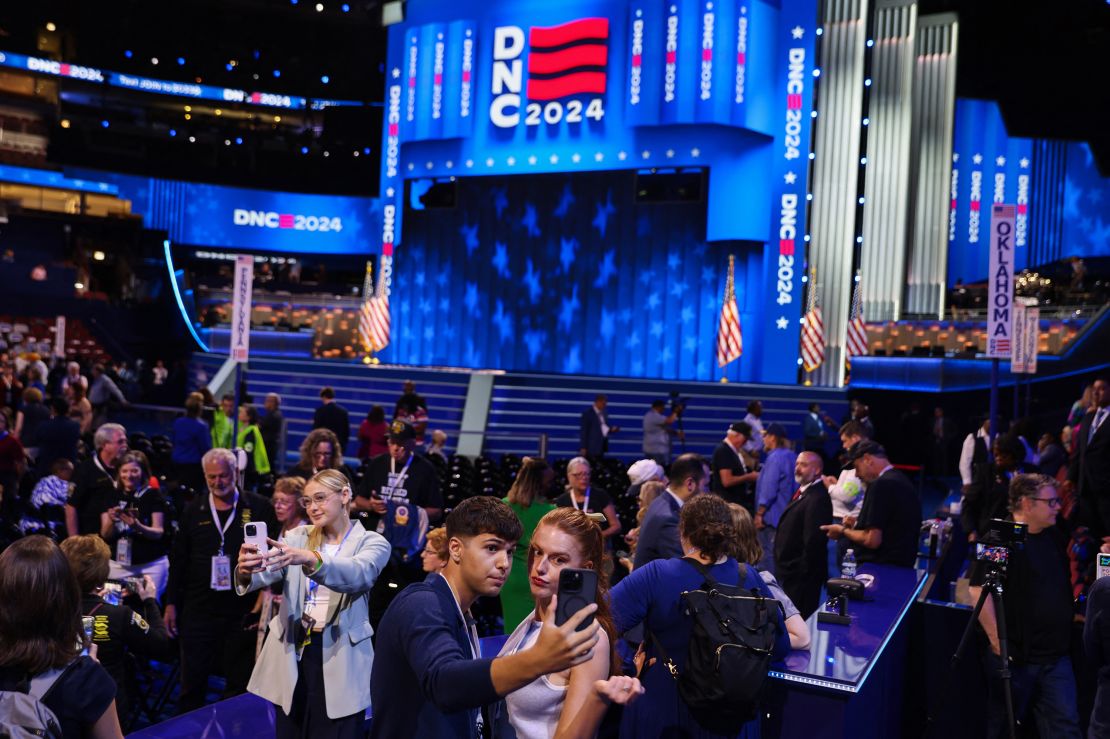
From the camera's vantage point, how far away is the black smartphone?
7.36 feet

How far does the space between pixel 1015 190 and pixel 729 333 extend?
10214mm

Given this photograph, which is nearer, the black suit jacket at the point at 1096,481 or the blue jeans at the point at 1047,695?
the blue jeans at the point at 1047,695

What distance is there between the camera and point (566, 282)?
94.0 ft

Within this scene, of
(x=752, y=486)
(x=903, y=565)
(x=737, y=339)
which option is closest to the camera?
(x=903, y=565)

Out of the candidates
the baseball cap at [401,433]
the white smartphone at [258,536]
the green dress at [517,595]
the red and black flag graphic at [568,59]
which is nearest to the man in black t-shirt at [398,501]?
the baseball cap at [401,433]

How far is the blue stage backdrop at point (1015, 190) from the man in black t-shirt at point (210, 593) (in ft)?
80.9

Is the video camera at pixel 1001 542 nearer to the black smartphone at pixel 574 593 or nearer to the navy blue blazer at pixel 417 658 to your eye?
the navy blue blazer at pixel 417 658

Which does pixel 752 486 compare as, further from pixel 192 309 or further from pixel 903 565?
pixel 192 309

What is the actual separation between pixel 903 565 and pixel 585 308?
21231 mm

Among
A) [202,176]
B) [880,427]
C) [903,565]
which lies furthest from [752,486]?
[202,176]

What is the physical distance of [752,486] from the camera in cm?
1307

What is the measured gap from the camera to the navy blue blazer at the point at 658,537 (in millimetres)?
5867

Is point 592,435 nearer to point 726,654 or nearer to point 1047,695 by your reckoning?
point 1047,695

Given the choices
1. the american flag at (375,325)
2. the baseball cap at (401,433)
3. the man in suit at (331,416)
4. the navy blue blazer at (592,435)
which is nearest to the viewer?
the baseball cap at (401,433)
